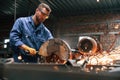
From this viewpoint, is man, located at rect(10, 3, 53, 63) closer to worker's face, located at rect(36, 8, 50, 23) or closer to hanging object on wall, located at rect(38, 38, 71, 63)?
worker's face, located at rect(36, 8, 50, 23)

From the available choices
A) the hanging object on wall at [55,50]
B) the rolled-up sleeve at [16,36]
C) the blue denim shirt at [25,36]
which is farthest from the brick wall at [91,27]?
the hanging object on wall at [55,50]

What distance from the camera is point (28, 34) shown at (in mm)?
2951

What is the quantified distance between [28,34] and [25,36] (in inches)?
2.0

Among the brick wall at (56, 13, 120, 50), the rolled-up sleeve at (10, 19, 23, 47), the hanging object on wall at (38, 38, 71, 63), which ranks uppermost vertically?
the brick wall at (56, 13, 120, 50)

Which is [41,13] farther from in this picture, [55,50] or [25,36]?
[55,50]

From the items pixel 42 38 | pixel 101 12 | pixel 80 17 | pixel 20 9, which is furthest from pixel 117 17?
pixel 42 38

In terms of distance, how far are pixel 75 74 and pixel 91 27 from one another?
11.4 m

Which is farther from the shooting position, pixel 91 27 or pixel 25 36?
pixel 91 27

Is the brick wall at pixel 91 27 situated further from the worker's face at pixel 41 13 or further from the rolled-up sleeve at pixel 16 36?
the rolled-up sleeve at pixel 16 36

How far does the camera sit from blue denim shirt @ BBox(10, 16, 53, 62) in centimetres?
282

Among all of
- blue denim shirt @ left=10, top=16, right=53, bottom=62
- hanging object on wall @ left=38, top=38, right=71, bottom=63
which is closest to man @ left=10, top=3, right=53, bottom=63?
blue denim shirt @ left=10, top=16, right=53, bottom=62

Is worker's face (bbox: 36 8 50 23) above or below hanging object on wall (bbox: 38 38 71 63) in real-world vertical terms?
above

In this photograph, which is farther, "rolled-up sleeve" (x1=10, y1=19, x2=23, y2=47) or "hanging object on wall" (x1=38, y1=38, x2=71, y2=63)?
"rolled-up sleeve" (x1=10, y1=19, x2=23, y2=47)

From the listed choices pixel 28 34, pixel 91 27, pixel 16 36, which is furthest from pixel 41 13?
pixel 91 27
